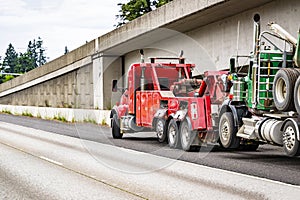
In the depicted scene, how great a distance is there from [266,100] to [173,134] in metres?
4.46

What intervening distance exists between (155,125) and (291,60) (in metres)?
6.42

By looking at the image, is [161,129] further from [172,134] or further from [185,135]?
[185,135]

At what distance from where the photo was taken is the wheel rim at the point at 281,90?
548 inches

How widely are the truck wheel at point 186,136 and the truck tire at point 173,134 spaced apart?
247mm

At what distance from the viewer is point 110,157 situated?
16562 millimetres

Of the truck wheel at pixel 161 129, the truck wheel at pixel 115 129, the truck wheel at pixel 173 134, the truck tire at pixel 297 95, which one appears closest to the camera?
the truck tire at pixel 297 95

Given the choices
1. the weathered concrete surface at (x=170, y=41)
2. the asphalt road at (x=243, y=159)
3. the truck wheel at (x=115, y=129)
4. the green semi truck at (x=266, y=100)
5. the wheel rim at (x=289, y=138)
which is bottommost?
the asphalt road at (x=243, y=159)

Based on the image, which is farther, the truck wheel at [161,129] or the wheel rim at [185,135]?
the truck wheel at [161,129]

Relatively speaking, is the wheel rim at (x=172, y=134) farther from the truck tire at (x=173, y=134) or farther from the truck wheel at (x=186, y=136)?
the truck wheel at (x=186, y=136)

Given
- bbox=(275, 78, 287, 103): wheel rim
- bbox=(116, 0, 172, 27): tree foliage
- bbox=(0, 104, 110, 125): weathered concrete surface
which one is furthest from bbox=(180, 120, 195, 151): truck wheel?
bbox=(116, 0, 172, 27): tree foliage

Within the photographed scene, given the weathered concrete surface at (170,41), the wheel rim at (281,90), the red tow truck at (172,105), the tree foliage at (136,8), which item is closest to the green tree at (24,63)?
the tree foliage at (136,8)

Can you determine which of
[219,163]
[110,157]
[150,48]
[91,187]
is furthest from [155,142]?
[150,48]

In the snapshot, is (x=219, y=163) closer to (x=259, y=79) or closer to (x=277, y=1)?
(x=259, y=79)

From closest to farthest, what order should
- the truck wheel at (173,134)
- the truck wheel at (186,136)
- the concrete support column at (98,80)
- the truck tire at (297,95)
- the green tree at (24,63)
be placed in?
1. the truck tire at (297,95)
2. the truck wheel at (186,136)
3. the truck wheel at (173,134)
4. the concrete support column at (98,80)
5. the green tree at (24,63)
